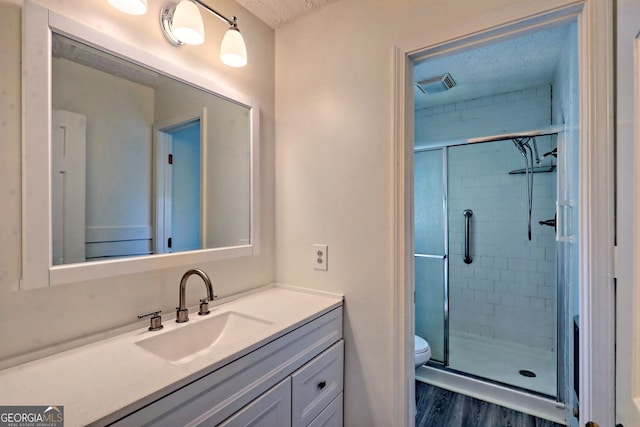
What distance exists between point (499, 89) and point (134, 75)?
109 inches

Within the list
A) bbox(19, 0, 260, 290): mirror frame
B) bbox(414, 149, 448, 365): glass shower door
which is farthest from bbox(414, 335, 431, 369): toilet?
bbox(19, 0, 260, 290): mirror frame

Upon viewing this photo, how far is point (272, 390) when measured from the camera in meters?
1.02

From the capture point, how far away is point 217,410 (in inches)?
33.4

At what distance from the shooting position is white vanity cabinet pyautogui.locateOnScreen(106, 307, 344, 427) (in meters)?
0.76

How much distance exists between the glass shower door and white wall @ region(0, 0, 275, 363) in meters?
1.88

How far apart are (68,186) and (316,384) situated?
121 centimetres

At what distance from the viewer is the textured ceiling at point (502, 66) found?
1.80 m

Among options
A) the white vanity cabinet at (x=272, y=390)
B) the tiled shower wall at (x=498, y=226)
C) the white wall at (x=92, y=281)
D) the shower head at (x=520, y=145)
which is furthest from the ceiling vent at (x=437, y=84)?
the white vanity cabinet at (x=272, y=390)

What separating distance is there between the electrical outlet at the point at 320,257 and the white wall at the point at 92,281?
34 cm

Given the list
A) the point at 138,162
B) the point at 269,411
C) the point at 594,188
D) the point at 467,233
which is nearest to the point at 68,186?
the point at 138,162

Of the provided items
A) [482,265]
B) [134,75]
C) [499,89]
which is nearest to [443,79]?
[499,89]

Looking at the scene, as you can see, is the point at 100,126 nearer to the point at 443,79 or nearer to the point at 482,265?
the point at 443,79

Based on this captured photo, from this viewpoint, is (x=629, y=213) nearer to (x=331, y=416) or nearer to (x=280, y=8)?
(x=331, y=416)

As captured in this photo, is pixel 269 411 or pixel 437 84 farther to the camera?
pixel 437 84
